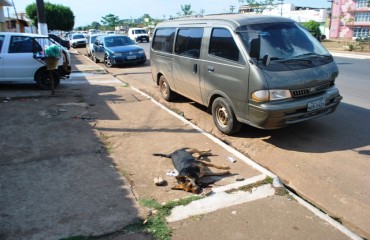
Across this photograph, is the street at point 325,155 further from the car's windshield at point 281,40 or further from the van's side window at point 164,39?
the van's side window at point 164,39

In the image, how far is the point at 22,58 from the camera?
10062 mm

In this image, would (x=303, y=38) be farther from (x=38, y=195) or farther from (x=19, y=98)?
(x=19, y=98)

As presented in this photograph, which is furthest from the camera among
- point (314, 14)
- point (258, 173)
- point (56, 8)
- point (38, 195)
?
point (314, 14)

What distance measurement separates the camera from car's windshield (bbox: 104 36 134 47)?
17500 millimetres

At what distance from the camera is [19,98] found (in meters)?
9.14

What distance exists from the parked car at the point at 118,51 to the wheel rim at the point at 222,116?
36.4 ft

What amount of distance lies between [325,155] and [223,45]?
98.3 inches

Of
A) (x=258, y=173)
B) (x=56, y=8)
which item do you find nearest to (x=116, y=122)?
(x=258, y=173)

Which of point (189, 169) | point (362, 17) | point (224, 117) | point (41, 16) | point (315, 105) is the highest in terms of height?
point (362, 17)

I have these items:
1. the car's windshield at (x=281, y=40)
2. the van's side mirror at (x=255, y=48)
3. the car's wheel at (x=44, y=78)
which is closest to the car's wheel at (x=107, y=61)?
the car's wheel at (x=44, y=78)

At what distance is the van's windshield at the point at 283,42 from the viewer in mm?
5469

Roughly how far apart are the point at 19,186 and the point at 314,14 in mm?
87071

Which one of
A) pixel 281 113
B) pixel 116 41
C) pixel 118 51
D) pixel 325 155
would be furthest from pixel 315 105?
pixel 116 41

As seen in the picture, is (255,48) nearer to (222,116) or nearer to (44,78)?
(222,116)
